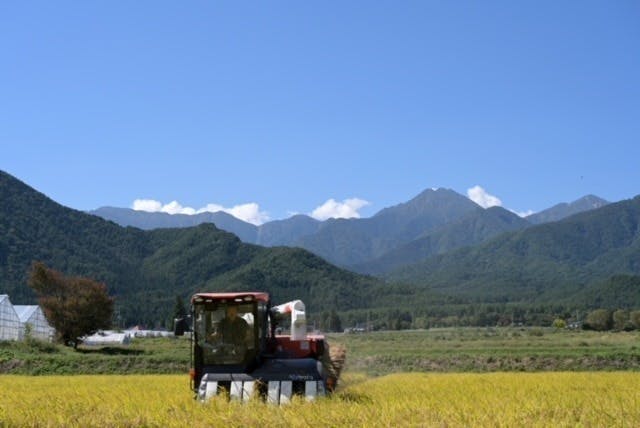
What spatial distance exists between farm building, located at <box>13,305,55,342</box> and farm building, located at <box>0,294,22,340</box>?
2.01m

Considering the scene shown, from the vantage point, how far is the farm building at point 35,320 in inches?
2756

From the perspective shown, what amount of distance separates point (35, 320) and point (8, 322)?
673cm

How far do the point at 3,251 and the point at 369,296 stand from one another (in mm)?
78786

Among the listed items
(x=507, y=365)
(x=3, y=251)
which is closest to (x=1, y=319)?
(x=507, y=365)

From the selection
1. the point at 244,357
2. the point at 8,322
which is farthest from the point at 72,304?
the point at 244,357

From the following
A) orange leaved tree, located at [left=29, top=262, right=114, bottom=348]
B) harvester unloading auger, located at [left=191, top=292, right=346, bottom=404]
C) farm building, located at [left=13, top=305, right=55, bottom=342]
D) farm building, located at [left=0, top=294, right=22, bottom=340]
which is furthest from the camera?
farm building, located at [left=13, top=305, right=55, bottom=342]

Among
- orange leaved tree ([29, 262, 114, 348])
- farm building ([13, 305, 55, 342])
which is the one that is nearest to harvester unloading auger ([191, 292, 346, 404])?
orange leaved tree ([29, 262, 114, 348])

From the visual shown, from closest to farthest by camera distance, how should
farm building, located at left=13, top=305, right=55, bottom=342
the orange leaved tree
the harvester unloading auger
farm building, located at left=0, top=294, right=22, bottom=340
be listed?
1. the harvester unloading auger
2. the orange leaved tree
3. farm building, located at left=0, top=294, right=22, bottom=340
4. farm building, located at left=13, top=305, right=55, bottom=342

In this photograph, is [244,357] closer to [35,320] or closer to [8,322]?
[8,322]

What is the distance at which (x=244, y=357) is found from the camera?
15469 millimetres

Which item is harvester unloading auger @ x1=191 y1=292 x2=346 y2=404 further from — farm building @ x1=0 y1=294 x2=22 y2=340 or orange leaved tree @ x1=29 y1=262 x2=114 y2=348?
farm building @ x1=0 y1=294 x2=22 y2=340

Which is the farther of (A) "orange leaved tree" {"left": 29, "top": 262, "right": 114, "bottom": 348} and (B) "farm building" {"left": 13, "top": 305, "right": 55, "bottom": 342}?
(B) "farm building" {"left": 13, "top": 305, "right": 55, "bottom": 342}

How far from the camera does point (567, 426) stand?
9023 millimetres

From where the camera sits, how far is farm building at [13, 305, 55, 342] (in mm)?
70000
